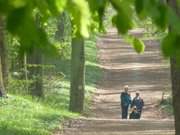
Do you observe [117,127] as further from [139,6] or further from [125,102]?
[139,6]

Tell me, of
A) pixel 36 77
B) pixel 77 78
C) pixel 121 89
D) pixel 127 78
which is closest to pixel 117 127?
pixel 77 78

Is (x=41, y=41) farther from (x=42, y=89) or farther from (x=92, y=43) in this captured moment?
(x=92, y=43)

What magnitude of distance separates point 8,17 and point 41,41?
36 cm

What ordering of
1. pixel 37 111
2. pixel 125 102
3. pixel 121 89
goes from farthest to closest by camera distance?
pixel 121 89 < pixel 125 102 < pixel 37 111

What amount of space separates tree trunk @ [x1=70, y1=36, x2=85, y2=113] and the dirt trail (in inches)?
39.6

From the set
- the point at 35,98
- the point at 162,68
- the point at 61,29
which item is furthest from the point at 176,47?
the point at 162,68

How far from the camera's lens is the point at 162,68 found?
1735 inches

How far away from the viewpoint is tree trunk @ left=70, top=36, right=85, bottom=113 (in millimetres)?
23891

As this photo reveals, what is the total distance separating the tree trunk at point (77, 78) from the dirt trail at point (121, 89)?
1.01 metres

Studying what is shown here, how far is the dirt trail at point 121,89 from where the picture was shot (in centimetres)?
2003

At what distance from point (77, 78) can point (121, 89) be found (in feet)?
40.4

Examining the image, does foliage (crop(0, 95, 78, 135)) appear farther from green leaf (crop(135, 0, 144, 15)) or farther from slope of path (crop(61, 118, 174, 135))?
green leaf (crop(135, 0, 144, 15))

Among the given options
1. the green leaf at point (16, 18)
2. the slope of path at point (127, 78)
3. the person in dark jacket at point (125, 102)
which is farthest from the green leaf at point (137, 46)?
the slope of path at point (127, 78)

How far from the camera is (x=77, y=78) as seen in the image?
24.5 metres
